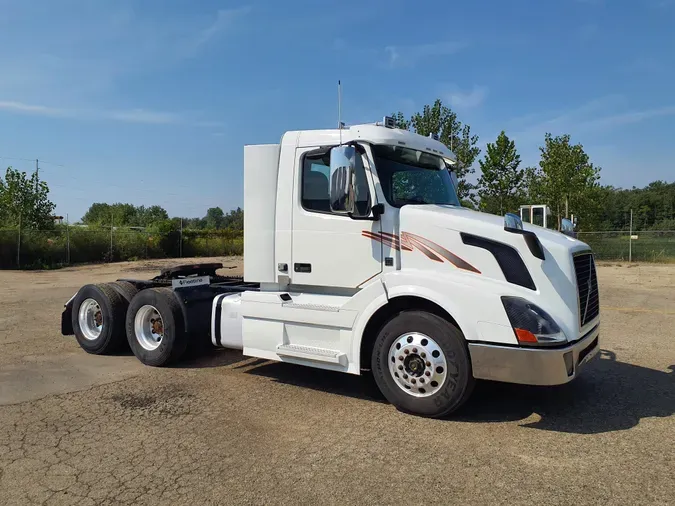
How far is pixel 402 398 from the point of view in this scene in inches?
196

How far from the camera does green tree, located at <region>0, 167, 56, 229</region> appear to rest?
28.0 meters

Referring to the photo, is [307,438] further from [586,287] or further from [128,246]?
[128,246]

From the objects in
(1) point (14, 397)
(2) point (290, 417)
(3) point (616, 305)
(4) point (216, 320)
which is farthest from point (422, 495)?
(3) point (616, 305)

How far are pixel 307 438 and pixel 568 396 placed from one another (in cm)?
306

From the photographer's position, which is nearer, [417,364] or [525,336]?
[525,336]

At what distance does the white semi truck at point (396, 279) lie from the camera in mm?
4551

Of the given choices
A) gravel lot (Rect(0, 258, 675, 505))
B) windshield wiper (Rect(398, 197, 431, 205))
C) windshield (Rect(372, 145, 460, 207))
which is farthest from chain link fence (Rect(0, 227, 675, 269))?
windshield wiper (Rect(398, 197, 431, 205))

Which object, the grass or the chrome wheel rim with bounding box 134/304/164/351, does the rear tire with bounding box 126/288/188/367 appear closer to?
the chrome wheel rim with bounding box 134/304/164/351

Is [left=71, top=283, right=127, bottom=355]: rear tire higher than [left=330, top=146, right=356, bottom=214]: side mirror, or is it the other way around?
[left=330, top=146, right=356, bottom=214]: side mirror

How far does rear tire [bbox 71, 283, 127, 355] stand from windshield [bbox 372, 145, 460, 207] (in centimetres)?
471

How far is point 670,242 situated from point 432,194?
29.5 meters

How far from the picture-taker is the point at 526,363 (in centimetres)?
443

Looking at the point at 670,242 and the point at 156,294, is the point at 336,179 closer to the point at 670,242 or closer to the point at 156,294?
the point at 156,294

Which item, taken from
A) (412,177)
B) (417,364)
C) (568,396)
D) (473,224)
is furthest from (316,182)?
(568,396)
